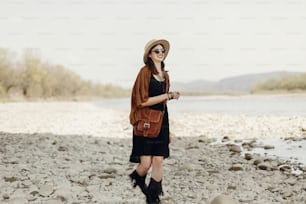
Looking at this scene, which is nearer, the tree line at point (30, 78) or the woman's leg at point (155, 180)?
the woman's leg at point (155, 180)

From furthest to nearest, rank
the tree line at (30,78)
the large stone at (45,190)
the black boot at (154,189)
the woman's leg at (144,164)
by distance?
Answer: the tree line at (30,78) < the large stone at (45,190) < the black boot at (154,189) < the woman's leg at (144,164)

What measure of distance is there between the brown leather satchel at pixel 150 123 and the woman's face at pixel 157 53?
356mm

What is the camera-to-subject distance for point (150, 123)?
368cm

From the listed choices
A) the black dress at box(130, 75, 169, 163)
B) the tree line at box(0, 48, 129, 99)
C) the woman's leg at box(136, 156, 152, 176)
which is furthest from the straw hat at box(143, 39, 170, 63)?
the tree line at box(0, 48, 129, 99)

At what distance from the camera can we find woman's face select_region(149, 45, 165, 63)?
3.67m

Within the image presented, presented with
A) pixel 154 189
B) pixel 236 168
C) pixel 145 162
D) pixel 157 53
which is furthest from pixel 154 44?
pixel 236 168

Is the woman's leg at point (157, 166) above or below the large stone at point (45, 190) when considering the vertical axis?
above

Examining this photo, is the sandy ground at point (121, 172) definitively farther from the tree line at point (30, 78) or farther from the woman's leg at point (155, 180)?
the tree line at point (30, 78)

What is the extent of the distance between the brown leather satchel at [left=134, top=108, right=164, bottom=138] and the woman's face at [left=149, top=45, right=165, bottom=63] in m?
0.36

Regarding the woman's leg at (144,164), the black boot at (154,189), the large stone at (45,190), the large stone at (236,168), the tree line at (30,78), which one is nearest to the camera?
the woman's leg at (144,164)

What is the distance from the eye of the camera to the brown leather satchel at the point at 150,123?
368cm

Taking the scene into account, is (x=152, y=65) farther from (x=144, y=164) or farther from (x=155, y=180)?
(x=155, y=180)

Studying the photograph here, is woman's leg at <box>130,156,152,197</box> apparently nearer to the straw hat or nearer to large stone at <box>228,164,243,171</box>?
the straw hat

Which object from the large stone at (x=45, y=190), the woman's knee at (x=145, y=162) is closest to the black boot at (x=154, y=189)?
the woman's knee at (x=145, y=162)
